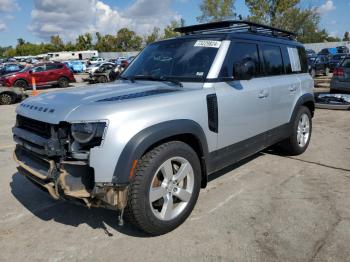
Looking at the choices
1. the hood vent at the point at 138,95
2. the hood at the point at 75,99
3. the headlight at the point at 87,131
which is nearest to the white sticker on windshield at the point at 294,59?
the hood at the point at 75,99

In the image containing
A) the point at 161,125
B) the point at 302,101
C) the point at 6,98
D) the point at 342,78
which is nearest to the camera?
the point at 161,125

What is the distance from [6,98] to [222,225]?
1403cm

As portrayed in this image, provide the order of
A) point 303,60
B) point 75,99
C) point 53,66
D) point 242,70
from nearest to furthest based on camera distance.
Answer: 1. point 75,99
2. point 242,70
3. point 303,60
4. point 53,66

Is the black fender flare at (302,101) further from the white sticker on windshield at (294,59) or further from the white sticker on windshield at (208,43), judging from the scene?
the white sticker on windshield at (208,43)

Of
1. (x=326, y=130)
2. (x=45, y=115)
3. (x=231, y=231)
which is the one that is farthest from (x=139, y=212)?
(x=326, y=130)

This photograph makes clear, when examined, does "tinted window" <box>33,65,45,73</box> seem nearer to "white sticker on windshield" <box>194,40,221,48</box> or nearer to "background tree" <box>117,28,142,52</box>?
"white sticker on windshield" <box>194,40,221,48</box>

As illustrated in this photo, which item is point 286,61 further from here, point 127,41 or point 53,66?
point 127,41

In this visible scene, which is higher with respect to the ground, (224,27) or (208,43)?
(224,27)

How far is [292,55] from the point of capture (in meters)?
5.72

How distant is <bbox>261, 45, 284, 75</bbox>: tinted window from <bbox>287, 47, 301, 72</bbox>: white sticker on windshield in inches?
Result: 16.1

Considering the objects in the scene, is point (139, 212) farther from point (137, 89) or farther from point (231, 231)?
point (137, 89)

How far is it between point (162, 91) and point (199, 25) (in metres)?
1.78

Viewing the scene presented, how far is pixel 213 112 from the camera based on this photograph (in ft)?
12.5

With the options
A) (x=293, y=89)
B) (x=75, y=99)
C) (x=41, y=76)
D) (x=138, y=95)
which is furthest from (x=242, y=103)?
(x=41, y=76)
